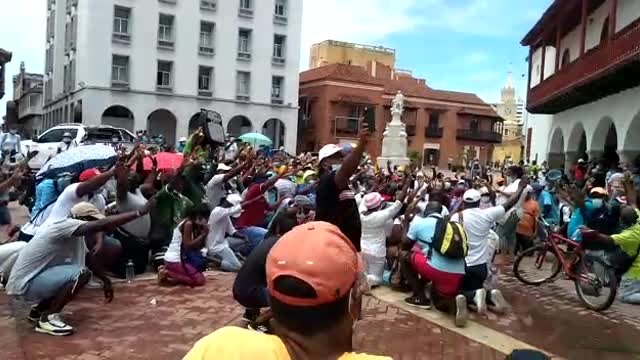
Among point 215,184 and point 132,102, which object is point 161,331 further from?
point 132,102

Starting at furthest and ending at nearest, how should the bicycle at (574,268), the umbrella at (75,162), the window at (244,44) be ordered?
1. the window at (244,44)
2. the bicycle at (574,268)
3. the umbrella at (75,162)

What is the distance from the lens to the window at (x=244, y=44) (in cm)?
4024

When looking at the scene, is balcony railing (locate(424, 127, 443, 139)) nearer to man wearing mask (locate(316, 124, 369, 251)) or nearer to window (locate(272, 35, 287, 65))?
window (locate(272, 35, 287, 65))

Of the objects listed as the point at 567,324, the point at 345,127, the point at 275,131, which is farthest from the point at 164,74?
the point at 567,324

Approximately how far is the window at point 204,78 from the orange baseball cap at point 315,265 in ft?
126

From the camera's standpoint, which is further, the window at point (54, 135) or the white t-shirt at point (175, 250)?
the window at point (54, 135)

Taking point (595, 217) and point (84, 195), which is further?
point (595, 217)

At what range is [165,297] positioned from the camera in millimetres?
7121

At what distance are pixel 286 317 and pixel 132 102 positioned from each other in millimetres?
36954

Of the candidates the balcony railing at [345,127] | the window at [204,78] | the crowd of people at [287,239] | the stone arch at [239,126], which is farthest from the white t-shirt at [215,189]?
the balcony railing at [345,127]

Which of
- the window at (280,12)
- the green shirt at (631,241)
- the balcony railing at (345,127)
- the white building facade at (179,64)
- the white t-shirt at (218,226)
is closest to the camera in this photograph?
the green shirt at (631,241)

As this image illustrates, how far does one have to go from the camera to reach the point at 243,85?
40.6m

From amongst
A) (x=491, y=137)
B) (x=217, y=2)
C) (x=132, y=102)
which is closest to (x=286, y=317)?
(x=132, y=102)

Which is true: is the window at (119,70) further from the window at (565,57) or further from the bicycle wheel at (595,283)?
the bicycle wheel at (595,283)
